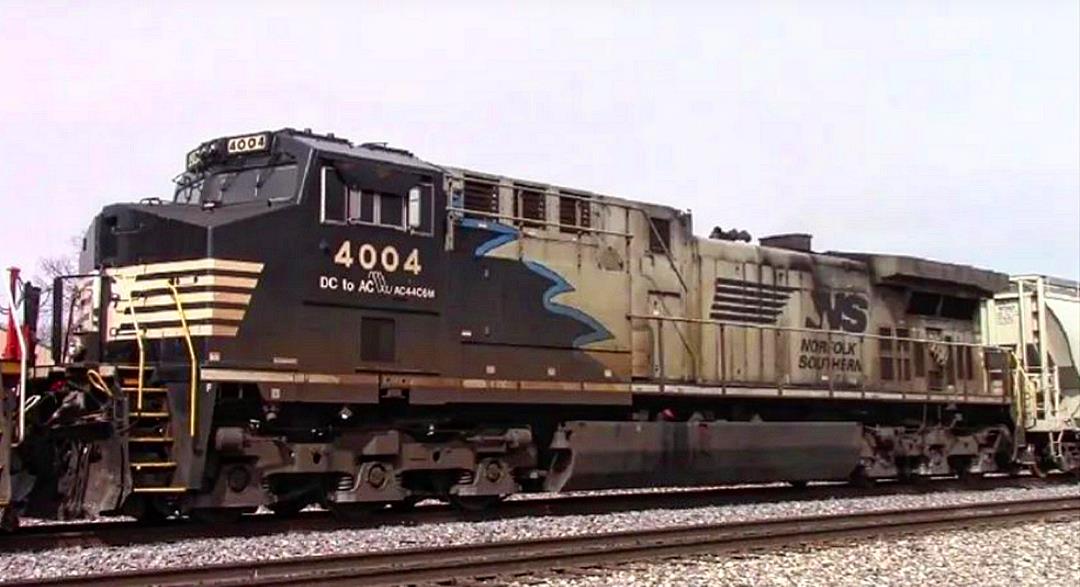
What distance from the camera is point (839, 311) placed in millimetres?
17234

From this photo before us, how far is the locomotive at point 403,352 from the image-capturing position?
1022 cm

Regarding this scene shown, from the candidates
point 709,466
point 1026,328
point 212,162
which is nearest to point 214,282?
point 212,162

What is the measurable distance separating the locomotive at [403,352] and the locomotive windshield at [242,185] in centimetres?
2

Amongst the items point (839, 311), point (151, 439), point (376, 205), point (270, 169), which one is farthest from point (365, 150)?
point (839, 311)

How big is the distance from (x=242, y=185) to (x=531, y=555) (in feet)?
16.6

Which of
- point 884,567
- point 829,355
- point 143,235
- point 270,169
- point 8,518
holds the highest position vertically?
point 270,169

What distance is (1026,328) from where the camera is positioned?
19922 millimetres

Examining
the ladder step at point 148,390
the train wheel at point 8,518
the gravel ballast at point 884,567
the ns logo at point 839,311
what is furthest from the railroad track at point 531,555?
the ns logo at point 839,311

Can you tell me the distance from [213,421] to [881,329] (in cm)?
1082

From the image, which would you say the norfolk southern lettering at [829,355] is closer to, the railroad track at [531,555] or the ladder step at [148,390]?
the railroad track at [531,555]

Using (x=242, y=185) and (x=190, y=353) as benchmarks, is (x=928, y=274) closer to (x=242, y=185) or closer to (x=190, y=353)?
(x=242, y=185)

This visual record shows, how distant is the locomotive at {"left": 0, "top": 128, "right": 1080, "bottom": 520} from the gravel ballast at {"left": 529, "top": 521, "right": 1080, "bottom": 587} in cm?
361

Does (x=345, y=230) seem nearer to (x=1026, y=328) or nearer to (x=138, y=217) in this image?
(x=138, y=217)

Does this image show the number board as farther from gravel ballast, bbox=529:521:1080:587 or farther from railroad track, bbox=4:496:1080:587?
gravel ballast, bbox=529:521:1080:587
